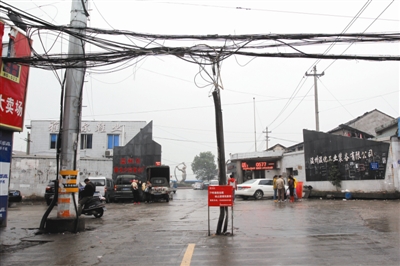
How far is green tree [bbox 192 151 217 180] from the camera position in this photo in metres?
115

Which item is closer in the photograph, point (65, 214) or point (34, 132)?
point (65, 214)

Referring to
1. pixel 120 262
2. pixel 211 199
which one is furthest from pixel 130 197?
pixel 120 262

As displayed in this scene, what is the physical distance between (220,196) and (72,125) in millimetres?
5082

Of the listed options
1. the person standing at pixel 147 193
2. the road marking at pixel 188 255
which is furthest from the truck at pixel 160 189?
the road marking at pixel 188 255

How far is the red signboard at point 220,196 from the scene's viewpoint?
967cm

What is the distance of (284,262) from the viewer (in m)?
6.72

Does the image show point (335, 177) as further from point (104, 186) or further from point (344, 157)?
point (104, 186)

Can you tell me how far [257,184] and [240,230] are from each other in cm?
1506

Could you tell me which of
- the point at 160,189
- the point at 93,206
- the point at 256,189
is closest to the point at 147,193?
the point at 160,189

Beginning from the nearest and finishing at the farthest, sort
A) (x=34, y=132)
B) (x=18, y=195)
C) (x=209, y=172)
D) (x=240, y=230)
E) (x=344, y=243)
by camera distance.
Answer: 1. (x=344, y=243)
2. (x=240, y=230)
3. (x=18, y=195)
4. (x=34, y=132)
5. (x=209, y=172)

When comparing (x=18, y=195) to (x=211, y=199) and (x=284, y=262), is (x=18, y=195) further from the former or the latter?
(x=284, y=262)

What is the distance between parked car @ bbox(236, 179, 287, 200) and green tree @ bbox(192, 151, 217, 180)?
88.2 meters

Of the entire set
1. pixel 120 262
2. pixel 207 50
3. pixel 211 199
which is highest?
pixel 207 50

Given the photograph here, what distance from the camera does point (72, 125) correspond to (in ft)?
36.9
